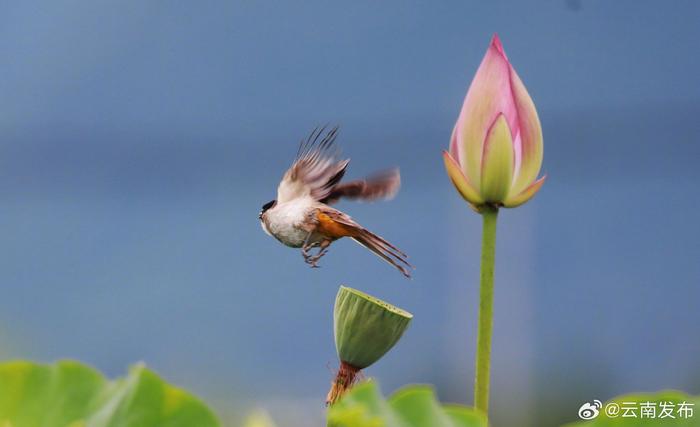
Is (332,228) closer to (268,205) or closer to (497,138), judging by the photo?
(268,205)

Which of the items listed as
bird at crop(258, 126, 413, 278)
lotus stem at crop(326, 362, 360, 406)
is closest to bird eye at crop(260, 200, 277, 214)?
bird at crop(258, 126, 413, 278)

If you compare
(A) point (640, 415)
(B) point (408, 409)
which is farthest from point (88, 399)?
(A) point (640, 415)

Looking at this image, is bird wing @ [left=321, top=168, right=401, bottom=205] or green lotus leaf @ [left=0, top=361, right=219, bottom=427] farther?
bird wing @ [left=321, top=168, right=401, bottom=205]

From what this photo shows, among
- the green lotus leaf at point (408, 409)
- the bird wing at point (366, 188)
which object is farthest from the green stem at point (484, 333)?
the bird wing at point (366, 188)

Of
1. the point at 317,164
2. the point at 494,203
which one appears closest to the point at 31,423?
the point at 494,203

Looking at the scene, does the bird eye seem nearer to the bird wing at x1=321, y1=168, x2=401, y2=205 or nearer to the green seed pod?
the bird wing at x1=321, y1=168, x2=401, y2=205

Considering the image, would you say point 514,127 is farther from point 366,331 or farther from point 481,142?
point 366,331
